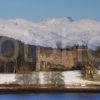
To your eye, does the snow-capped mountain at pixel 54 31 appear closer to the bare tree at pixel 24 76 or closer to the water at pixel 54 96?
the bare tree at pixel 24 76

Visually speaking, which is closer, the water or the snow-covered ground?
the water

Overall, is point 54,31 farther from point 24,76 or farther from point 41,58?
point 24,76

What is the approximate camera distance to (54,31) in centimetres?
989

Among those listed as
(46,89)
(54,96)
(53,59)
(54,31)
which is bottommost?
(54,96)


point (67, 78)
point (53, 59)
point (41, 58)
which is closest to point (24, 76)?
point (41, 58)

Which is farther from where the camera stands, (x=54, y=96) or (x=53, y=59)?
(x=53, y=59)

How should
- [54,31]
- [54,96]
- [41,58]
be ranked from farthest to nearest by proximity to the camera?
[54,31] → [41,58] → [54,96]

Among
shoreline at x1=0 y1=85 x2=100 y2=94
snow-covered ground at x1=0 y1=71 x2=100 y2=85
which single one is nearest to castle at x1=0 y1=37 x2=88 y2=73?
snow-covered ground at x1=0 y1=71 x2=100 y2=85

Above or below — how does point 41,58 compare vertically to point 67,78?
above

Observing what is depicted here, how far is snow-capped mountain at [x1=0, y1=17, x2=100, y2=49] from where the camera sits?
31.8ft

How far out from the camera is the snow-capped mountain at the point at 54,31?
9703 millimetres

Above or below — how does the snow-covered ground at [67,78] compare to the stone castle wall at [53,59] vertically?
below

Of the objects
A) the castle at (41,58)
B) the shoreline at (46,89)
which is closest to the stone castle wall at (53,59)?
the castle at (41,58)

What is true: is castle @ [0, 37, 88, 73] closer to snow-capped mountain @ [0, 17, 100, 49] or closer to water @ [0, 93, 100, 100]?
snow-capped mountain @ [0, 17, 100, 49]
